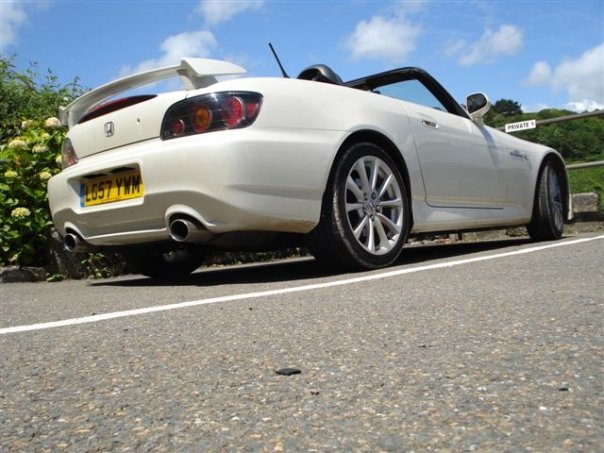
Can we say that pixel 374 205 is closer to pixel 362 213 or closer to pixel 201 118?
pixel 362 213

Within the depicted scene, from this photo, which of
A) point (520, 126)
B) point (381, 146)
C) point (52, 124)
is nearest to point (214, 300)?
point (381, 146)

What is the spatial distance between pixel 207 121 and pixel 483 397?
2300 mm

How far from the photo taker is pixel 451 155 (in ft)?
14.5

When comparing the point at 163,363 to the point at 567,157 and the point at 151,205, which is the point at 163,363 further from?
the point at 567,157

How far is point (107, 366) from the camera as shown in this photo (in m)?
1.74

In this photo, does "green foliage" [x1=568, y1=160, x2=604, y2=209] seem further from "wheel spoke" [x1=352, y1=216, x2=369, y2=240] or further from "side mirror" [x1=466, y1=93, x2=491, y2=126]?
"wheel spoke" [x1=352, y1=216, x2=369, y2=240]

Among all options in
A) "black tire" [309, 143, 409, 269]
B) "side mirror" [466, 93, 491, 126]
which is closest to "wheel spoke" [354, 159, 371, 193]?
"black tire" [309, 143, 409, 269]

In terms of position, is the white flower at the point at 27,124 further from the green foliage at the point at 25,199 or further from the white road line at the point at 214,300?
the white road line at the point at 214,300

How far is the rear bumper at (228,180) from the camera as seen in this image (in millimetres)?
3188

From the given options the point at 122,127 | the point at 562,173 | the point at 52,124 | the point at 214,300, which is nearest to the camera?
the point at 214,300

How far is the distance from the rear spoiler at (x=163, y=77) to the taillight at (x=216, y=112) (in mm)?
143

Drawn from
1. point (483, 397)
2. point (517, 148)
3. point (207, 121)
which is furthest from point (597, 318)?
point (517, 148)

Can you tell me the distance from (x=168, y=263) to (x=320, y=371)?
3244mm

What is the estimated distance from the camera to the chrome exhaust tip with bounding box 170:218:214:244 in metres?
3.30
